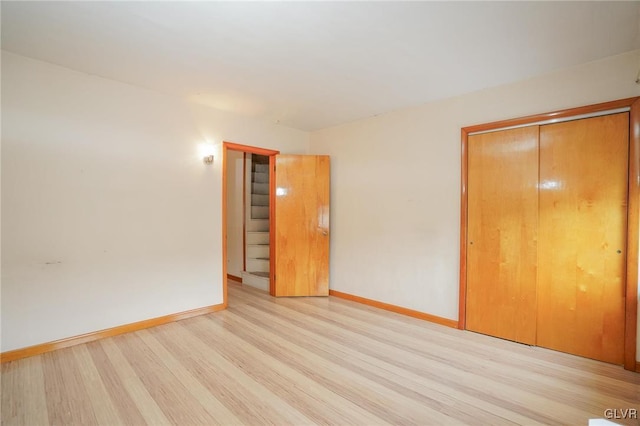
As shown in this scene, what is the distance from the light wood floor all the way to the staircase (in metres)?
1.91

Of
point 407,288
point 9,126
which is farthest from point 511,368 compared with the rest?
point 9,126

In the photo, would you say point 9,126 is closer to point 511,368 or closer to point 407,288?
point 407,288

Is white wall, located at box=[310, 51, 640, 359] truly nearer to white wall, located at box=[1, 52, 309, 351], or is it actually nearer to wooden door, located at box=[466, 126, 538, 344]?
wooden door, located at box=[466, 126, 538, 344]

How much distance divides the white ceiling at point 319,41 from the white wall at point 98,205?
0.33 metres

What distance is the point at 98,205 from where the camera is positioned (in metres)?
2.78

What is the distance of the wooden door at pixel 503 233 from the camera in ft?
8.99

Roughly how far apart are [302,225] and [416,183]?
1738 mm

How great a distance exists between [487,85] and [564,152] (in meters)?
0.96

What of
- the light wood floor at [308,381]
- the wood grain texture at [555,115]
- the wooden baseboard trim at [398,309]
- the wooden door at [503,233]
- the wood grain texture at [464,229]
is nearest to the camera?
the light wood floor at [308,381]

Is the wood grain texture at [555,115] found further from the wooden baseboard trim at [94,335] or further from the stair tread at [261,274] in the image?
the wooden baseboard trim at [94,335]

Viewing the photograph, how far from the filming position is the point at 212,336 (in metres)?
2.88

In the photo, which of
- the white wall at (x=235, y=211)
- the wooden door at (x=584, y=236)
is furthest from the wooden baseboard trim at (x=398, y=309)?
the white wall at (x=235, y=211)

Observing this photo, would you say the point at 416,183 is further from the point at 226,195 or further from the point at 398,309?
the point at 226,195

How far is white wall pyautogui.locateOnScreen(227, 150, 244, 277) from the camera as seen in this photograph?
17.4 ft
